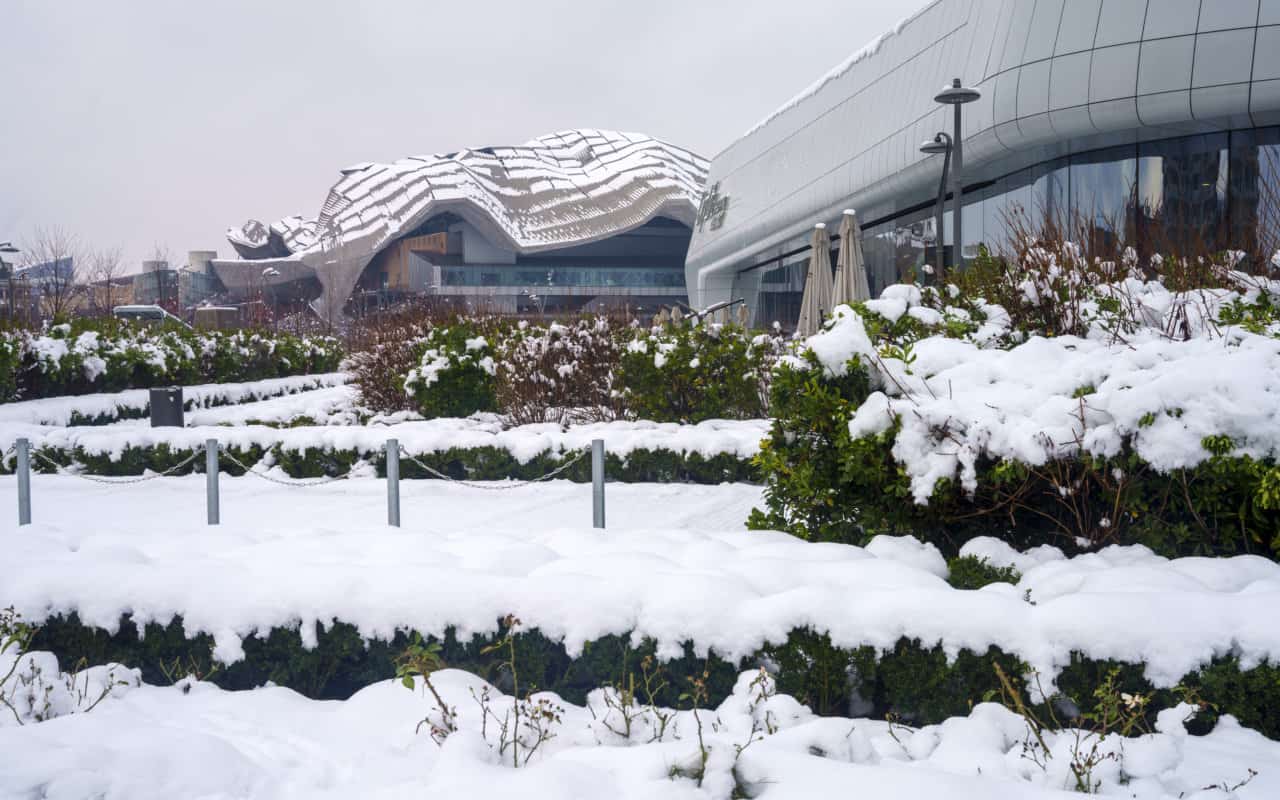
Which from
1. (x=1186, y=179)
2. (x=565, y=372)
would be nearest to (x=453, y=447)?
(x=565, y=372)

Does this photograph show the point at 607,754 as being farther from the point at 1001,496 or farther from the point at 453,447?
the point at 453,447

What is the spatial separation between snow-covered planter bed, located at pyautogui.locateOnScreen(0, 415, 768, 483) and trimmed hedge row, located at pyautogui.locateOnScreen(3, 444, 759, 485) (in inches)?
0.4

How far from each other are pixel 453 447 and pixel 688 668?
6.87 meters

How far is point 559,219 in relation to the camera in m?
71.3

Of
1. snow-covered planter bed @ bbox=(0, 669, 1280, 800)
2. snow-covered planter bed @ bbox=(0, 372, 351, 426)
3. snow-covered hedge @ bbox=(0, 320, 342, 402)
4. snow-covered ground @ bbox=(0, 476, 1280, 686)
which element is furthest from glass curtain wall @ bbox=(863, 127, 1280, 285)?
snow-covered hedge @ bbox=(0, 320, 342, 402)

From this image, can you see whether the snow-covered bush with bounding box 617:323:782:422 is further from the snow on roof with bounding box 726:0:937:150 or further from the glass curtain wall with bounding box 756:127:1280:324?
the snow on roof with bounding box 726:0:937:150

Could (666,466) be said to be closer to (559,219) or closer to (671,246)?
(559,219)

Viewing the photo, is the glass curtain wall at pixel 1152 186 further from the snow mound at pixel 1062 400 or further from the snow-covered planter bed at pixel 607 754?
the snow-covered planter bed at pixel 607 754

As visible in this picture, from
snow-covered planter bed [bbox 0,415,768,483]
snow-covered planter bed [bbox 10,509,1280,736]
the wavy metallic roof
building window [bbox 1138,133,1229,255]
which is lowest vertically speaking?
snow-covered planter bed [bbox 10,509,1280,736]

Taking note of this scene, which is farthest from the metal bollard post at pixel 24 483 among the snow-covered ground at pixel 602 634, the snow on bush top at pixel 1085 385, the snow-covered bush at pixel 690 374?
the snow on bush top at pixel 1085 385

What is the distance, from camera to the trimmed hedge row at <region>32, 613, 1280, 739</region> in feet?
11.6

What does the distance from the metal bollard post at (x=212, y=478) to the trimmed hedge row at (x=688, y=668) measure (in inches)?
138

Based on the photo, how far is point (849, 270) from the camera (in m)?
15.3

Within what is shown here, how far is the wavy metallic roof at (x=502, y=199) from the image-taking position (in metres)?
67.3
